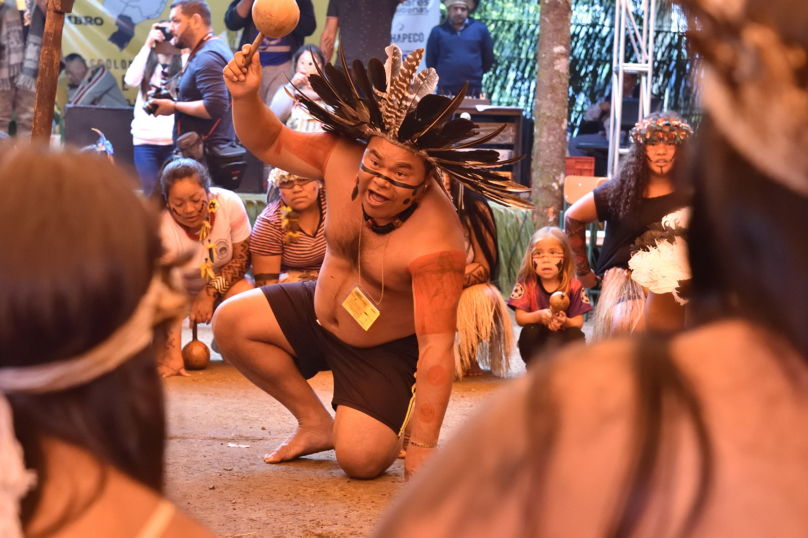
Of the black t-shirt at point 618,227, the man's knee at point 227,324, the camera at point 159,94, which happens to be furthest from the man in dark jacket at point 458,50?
the man's knee at point 227,324

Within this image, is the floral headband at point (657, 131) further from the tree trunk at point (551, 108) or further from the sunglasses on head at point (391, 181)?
the tree trunk at point (551, 108)

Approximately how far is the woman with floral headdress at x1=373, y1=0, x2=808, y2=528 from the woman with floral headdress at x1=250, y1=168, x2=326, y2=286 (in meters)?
4.47

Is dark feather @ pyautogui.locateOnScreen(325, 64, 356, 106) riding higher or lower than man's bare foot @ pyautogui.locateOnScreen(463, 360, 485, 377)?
higher

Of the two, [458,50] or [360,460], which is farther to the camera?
[458,50]

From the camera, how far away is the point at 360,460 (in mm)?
3211

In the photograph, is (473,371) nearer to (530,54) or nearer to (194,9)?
(194,9)

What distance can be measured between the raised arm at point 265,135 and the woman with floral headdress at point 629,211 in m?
1.59

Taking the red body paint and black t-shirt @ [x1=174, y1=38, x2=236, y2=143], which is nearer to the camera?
the red body paint

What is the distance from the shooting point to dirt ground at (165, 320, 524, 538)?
9.14ft

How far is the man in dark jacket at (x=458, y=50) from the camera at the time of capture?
8.23 m

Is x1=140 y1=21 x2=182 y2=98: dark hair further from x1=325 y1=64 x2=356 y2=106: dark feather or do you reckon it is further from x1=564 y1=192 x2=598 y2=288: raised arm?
x1=325 y1=64 x2=356 y2=106: dark feather

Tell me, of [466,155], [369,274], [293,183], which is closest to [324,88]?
[466,155]

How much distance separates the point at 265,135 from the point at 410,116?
60cm

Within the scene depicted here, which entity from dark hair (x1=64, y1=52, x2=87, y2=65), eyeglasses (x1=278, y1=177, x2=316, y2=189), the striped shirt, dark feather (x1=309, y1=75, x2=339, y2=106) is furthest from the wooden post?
dark hair (x1=64, y1=52, x2=87, y2=65)
